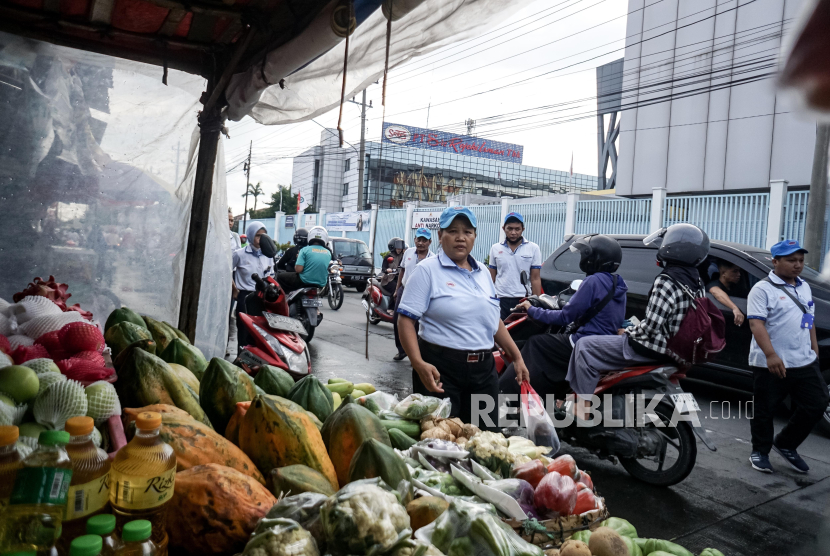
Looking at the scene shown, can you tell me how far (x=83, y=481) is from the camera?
1223mm

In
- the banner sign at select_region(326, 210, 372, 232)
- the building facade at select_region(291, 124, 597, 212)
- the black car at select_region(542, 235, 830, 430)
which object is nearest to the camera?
the black car at select_region(542, 235, 830, 430)

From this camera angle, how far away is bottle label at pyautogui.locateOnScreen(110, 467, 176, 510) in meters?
1.23

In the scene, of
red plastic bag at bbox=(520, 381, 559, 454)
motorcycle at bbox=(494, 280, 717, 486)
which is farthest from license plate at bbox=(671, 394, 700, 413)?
red plastic bag at bbox=(520, 381, 559, 454)

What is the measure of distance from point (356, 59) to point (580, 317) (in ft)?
8.22

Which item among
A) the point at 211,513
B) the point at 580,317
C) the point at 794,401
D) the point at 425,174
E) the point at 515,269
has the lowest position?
the point at 794,401

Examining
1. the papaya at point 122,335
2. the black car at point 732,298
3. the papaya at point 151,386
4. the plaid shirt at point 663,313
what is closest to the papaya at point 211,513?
the papaya at point 151,386

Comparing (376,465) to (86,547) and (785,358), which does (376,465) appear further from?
(785,358)

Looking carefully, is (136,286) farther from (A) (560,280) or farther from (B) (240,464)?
(A) (560,280)

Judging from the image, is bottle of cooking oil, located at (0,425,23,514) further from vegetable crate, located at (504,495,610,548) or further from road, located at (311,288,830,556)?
road, located at (311,288,830,556)

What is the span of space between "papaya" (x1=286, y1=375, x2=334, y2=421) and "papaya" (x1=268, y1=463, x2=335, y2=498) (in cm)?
59

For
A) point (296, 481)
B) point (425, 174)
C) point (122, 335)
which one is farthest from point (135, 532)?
point (425, 174)

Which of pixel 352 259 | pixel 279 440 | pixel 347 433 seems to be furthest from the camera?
pixel 352 259

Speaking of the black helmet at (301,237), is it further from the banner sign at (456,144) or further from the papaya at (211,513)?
the banner sign at (456,144)

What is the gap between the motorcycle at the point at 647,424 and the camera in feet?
13.2
